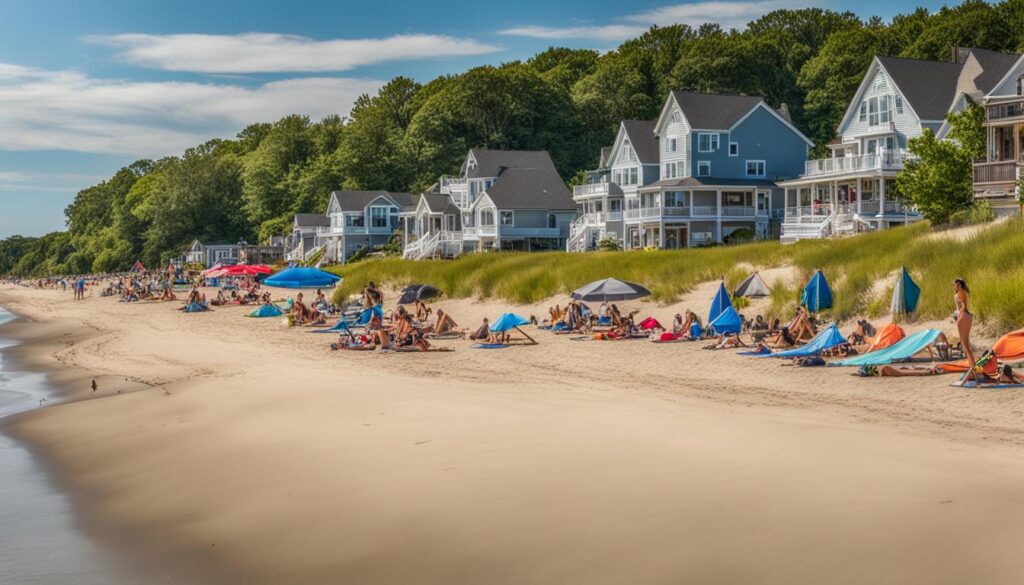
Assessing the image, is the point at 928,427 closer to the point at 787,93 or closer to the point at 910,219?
the point at 910,219

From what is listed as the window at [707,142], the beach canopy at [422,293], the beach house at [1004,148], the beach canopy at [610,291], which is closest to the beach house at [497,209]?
the window at [707,142]

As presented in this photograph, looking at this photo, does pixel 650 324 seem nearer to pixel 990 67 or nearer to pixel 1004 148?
pixel 1004 148

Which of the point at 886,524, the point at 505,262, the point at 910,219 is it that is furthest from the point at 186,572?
the point at 910,219

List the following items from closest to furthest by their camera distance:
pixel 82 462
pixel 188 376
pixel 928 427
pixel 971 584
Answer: pixel 971 584 < pixel 928 427 < pixel 82 462 < pixel 188 376

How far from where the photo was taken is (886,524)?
7.68 metres

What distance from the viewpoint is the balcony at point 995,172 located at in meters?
30.4

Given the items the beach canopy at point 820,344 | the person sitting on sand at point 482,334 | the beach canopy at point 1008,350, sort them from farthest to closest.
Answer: the person sitting on sand at point 482,334, the beach canopy at point 820,344, the beach canopy at point 1008,350

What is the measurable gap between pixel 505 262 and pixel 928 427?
2393 cm

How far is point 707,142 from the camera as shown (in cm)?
5812

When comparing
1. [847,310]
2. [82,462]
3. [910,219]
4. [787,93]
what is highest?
[787,93]

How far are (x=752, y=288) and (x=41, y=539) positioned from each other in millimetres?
19005

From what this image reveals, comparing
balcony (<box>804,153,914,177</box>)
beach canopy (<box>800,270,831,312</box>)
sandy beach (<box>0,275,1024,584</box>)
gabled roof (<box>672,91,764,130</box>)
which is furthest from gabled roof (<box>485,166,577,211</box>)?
sandy beach (<box>0,275,1024,584</box>)

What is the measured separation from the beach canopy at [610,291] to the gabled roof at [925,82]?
94.4 ft

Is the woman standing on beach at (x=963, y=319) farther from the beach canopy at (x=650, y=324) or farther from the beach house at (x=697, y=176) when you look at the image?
the beach house at (x=697, y=176)
